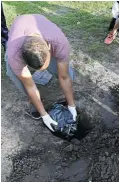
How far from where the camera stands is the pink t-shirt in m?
3.81

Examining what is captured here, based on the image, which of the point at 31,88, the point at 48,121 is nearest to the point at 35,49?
the point at 31,88

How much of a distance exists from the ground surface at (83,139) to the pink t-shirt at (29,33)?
97 centimetres

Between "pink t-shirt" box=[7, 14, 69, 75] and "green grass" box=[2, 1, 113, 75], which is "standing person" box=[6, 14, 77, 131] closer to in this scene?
"pink t-shirt" box=[7, 14, 69, 75]

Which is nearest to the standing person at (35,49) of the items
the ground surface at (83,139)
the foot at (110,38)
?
the ground surface at (83,139)

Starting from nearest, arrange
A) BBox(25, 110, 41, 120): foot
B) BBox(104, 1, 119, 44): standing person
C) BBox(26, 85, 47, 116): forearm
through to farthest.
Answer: BBox(26, 85, 47, 116): forearm → BBox(25, 110, 41, 120): foot → BBox(104, 1, 119, 44): standing person

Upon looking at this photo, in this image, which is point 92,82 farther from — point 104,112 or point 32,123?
point 32,123

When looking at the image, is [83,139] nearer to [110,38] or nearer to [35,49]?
[35,49]

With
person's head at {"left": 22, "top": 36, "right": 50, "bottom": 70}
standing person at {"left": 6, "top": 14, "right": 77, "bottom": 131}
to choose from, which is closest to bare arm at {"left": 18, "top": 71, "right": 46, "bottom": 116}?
standing person at {"left": 6, "top": 14, "right": 77, "bottom": 131}

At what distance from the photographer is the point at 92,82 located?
5.23 metres

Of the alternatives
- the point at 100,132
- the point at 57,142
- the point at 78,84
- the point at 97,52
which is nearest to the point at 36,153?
the point at 57,142

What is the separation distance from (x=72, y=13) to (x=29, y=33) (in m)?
3.41

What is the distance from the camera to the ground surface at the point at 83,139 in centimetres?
398

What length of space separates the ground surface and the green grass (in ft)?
0.59

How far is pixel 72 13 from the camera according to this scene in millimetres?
7008
